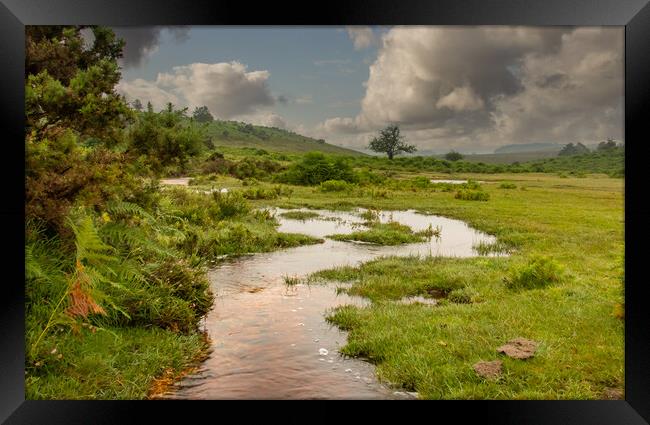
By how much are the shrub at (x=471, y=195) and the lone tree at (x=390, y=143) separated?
3.16 meters

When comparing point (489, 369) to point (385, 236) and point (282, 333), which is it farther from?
point (385, 236)

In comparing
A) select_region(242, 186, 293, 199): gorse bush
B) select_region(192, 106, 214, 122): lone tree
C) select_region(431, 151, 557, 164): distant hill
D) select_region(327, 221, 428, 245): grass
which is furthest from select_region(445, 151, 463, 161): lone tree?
select_region(192, 106, 214, 122): lone tree

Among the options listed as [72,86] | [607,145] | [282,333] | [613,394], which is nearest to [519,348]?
[613,394]

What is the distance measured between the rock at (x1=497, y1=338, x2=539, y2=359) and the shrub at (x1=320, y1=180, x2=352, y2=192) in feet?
23.8

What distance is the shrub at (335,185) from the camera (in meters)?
12.4

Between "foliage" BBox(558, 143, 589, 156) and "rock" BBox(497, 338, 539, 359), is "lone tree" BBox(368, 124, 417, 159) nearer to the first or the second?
"foliage" BBox(558, 143, 589, 156)

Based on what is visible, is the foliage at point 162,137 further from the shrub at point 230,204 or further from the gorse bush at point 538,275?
the gorse bush at point 538,275

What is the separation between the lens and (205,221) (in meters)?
10.2

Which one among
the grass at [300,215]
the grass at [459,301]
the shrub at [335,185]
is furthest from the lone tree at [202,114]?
the shrub at [335,185]

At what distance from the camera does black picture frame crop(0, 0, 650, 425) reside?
4.77 metres

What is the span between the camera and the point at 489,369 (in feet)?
16.8

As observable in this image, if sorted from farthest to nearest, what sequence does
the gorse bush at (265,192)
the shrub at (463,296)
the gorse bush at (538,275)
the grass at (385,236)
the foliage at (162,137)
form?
1. the gorse bush at (265,192)
2. the grass at (385,236)
3. the gorse bush at (538,275)
4. the shrub at (463,296)
5. the foliage at (162,137)
